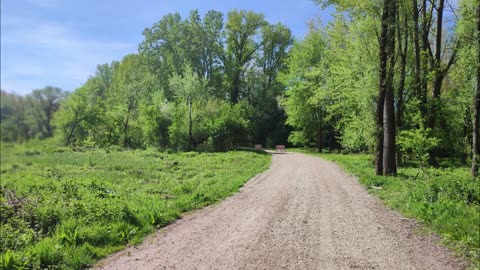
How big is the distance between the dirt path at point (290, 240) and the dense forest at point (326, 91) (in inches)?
98.6

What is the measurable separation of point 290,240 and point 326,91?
18.6m

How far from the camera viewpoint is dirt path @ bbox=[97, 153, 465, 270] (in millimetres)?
5699

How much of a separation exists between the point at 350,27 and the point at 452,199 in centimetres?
1041

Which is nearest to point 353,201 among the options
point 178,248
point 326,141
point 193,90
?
point 178,248

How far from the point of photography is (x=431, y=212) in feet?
26.0

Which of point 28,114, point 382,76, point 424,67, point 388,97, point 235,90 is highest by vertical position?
point 235,90

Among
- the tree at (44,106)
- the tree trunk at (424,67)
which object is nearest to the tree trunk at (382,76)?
the tree trunk at (424,67)

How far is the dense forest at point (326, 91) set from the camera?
6.54 meters

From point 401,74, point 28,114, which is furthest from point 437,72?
point 28,114

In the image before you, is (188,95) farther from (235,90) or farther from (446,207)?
(446,207)

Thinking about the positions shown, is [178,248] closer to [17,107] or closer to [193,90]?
[17,107]

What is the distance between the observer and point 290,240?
6.75 meters

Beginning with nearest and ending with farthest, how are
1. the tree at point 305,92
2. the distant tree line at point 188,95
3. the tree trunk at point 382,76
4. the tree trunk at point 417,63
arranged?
the tree trunk at point 382,76 < the tree trunk at point 417,63 < the distant tree line at point 188,95 < the tree at point 305,92

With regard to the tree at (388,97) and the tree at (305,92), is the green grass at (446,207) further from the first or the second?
the tree at (305,92)
